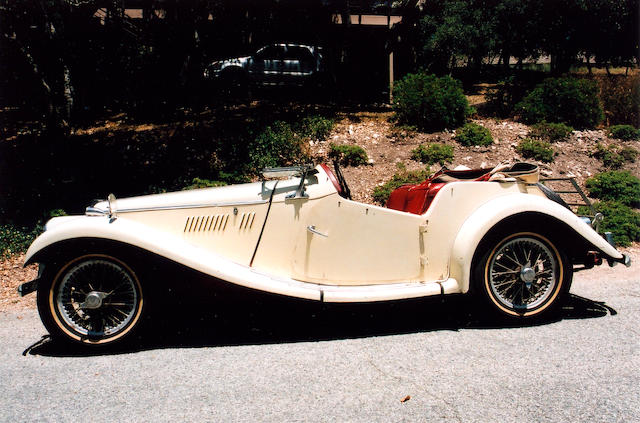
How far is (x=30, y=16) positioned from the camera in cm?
927

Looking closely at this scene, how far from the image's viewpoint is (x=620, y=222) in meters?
7.08

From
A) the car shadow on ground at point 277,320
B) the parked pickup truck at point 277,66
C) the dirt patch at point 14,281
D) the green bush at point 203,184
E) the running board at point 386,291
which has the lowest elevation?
the dirt patch at point 14,281

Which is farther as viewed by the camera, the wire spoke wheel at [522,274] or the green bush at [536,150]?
the green bush at [536,150]

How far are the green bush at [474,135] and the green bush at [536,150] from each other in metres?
0.58

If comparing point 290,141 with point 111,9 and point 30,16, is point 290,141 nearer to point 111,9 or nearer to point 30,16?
point 30,16

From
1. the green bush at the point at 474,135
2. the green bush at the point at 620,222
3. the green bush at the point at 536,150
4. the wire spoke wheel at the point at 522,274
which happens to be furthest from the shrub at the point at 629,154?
the wire spoke wheel at the point at 522,274

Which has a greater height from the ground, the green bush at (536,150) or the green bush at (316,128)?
the green bush at (316,128)

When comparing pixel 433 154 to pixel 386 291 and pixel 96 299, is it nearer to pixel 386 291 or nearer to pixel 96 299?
pixel 386 291

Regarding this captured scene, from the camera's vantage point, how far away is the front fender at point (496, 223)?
4.09 m

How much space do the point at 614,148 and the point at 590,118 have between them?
1039mm

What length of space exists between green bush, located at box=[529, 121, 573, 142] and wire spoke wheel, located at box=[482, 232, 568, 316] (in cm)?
616

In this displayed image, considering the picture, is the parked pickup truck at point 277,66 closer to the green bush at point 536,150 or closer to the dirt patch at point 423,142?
the dirt patch at point 423,142

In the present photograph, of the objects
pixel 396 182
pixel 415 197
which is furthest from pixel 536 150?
pixel 415 197

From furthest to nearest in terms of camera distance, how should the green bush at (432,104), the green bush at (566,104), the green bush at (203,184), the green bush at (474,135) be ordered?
1. the green bush at (566,104)
2. the green bush at (432,104)
3. the green bush at (474,135)
4. the green bush at (203,184)
